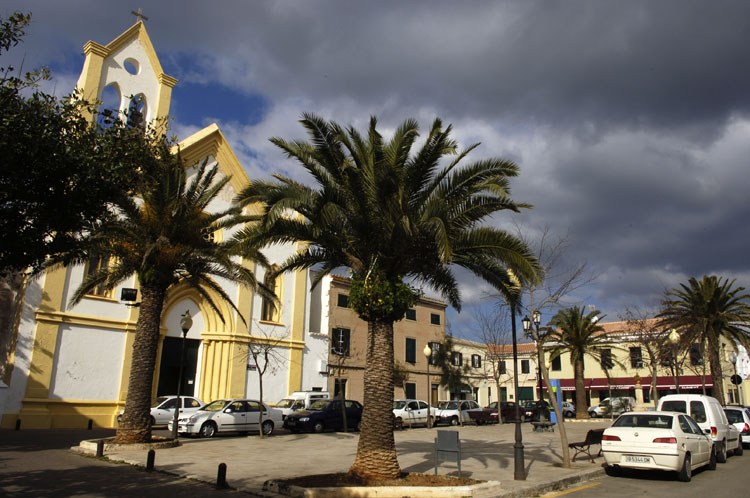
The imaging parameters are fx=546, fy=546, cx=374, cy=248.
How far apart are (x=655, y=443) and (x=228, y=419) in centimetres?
1539

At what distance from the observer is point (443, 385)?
1630 inches

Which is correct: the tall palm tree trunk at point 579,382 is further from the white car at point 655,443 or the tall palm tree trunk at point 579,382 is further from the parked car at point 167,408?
the parked car at point 167,408

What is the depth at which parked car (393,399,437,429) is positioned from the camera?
30.5m

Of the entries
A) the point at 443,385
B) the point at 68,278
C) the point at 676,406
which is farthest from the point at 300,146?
the point at 443,385

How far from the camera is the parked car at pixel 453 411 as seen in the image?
1319 inches

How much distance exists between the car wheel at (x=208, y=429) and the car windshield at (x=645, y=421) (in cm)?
1452

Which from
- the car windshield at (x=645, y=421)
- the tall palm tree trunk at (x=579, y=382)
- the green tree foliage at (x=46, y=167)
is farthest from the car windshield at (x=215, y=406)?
the tall palm tree trunk at (x=579, y=382)

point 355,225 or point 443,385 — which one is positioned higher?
point 355,225

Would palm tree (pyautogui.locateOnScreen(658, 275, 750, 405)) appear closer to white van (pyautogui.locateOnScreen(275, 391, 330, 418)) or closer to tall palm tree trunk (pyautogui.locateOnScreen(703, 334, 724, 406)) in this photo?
tall palm tree trunk (pyautogui.locateOnScreen(703, 334, 724, 406))

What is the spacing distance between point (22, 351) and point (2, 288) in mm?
3327

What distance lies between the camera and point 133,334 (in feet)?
84.7

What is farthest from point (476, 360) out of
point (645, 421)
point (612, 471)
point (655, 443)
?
point (655, 443)

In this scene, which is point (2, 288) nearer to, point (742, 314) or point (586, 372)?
point (742, 314)

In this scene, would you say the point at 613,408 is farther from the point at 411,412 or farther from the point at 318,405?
the point at 318,405
